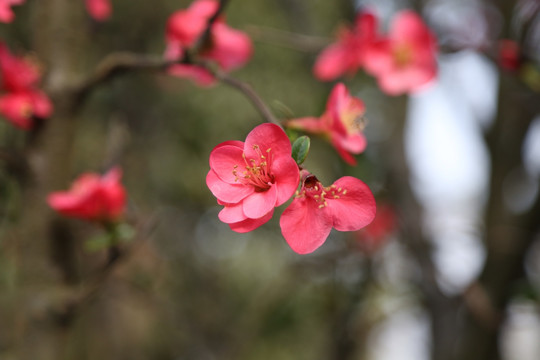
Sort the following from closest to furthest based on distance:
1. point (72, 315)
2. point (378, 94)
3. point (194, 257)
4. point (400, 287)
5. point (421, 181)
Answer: point (72, 315), point (421, 181), point (400, 287), point (378, 94), point (194, 257)

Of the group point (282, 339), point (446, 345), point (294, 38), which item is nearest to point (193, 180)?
point (282, 339)

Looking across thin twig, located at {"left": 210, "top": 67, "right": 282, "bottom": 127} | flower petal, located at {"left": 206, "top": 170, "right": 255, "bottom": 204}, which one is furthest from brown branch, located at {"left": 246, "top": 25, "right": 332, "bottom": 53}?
flower petal, located at {"left": 206, "top": 170, "right": 255, "bottom": 204}

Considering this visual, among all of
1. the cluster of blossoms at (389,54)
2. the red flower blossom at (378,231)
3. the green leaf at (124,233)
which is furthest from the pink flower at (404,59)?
the red flower blossom at (378,231)

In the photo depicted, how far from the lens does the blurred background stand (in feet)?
2.24

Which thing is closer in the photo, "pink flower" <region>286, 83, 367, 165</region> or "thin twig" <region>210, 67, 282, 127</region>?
"thin twig" <region>210, 67, 282, 127</region>

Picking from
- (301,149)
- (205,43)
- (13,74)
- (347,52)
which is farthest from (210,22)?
(347,52)

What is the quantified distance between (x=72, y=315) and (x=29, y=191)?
197 millimetres

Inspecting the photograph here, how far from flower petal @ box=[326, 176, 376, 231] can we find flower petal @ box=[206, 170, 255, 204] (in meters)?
0.08

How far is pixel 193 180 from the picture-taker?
2709 millimetres

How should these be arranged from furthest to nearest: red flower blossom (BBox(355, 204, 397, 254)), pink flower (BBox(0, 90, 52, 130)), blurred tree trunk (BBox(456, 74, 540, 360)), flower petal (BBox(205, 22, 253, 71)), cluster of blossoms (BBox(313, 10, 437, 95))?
red flower blossom (BBox(355, 204, 397, 254))
blurred tree trunk (BBox(456, 74, 540, 360))
cluster of blossoms (BBox(313, 10, 437, 95))
flower petal (BBox(205, 22, 253, 71))
pink flower (BBox(0, 90, 52, 130))

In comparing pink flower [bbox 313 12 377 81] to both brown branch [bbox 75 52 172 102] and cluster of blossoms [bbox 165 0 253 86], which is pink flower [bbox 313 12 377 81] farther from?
brown branch [bbox 75 52 172 102]

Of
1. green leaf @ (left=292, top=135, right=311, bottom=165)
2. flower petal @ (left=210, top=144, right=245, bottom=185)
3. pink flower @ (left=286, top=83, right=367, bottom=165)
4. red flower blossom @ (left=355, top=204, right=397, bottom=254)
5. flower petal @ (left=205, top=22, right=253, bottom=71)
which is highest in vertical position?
green leaf @ (left=292, top=135, right=311, bottom=165)

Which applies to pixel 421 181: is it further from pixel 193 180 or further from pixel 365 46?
pixel 193 180

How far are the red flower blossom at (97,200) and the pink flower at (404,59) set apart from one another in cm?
54
